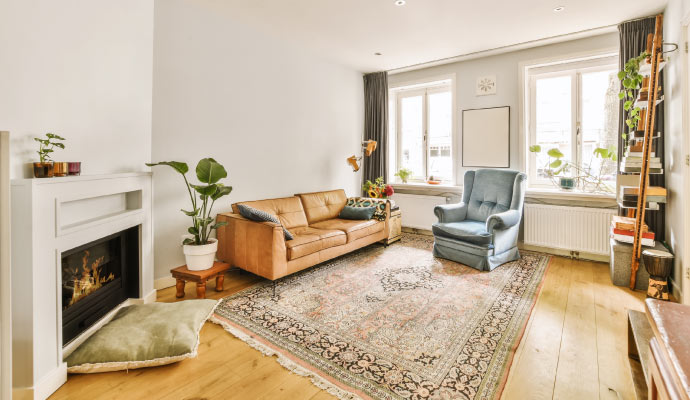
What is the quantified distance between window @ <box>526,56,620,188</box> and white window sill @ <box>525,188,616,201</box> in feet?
0.76

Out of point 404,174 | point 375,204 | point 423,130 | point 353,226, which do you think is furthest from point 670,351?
point 423,130

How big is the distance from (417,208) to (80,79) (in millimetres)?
4370

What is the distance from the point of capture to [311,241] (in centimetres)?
333

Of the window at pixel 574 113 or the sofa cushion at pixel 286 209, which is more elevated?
the window at pixel 574 113

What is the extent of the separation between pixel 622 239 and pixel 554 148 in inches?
60.7

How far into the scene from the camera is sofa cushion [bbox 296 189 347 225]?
4.29 metres

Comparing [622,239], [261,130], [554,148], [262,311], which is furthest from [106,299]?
[554,148]

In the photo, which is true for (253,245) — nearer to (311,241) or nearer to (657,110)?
(311,241)

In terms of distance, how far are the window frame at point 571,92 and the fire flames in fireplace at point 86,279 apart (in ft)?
15.5

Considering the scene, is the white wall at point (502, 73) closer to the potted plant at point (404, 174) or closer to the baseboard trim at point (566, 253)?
the potted plant at point (404, 174)

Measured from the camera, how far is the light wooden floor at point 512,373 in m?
1.69

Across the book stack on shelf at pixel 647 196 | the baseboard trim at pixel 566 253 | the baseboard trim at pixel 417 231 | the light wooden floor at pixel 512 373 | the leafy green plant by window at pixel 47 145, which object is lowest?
the light wooden floor at pixel 512 373

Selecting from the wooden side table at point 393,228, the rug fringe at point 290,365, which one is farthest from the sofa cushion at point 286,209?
the rug fringe at point 290,365

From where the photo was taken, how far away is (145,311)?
2.37 m
